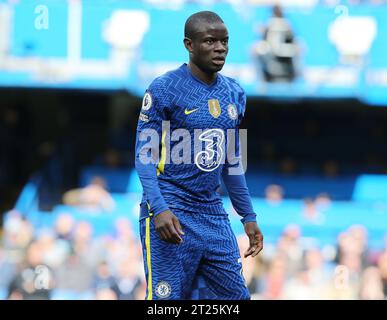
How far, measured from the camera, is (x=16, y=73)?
15008mm

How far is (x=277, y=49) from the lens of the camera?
14.8m

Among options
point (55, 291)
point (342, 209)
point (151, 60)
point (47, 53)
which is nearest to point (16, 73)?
point (47, 53)

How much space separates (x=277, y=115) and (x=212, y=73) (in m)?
12.6

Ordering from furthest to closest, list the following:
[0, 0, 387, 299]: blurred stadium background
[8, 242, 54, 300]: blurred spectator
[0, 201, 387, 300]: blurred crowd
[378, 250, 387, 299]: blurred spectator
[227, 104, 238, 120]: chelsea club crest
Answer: [0, 0, 387, 299]: blurred stadium background < [378, 250, 387, 299]: blurred spectator < [0, 201, 387, 300]: blurred crowd < [8, 242, 54, 300]: blurred spectator < [227, 104, 238, 120]: chelsea club crest

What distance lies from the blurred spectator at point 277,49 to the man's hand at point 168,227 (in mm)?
9875

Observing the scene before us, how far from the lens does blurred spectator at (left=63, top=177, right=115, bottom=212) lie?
14.3 metres

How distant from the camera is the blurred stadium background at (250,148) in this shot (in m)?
12.1

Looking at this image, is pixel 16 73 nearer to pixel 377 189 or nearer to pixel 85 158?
pixel 85 158

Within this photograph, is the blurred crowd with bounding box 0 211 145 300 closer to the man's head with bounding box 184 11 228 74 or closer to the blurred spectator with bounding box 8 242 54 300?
the blurred spectator with bounding box 8 242 54 300

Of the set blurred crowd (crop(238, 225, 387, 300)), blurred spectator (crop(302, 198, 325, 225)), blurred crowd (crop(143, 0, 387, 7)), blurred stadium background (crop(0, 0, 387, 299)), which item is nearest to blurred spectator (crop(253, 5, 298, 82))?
blurred stadium background (crop(0, 0, 387, 299))

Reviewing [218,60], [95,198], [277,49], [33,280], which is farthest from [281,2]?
[218,60]

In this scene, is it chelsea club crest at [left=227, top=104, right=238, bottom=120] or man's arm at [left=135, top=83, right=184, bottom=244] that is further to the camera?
chelsea club crest at [left=227, top=104, right=238, bottom=120]

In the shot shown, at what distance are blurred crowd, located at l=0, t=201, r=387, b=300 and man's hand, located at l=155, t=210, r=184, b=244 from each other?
5.90 metres

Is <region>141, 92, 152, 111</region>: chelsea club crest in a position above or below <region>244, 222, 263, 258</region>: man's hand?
above
